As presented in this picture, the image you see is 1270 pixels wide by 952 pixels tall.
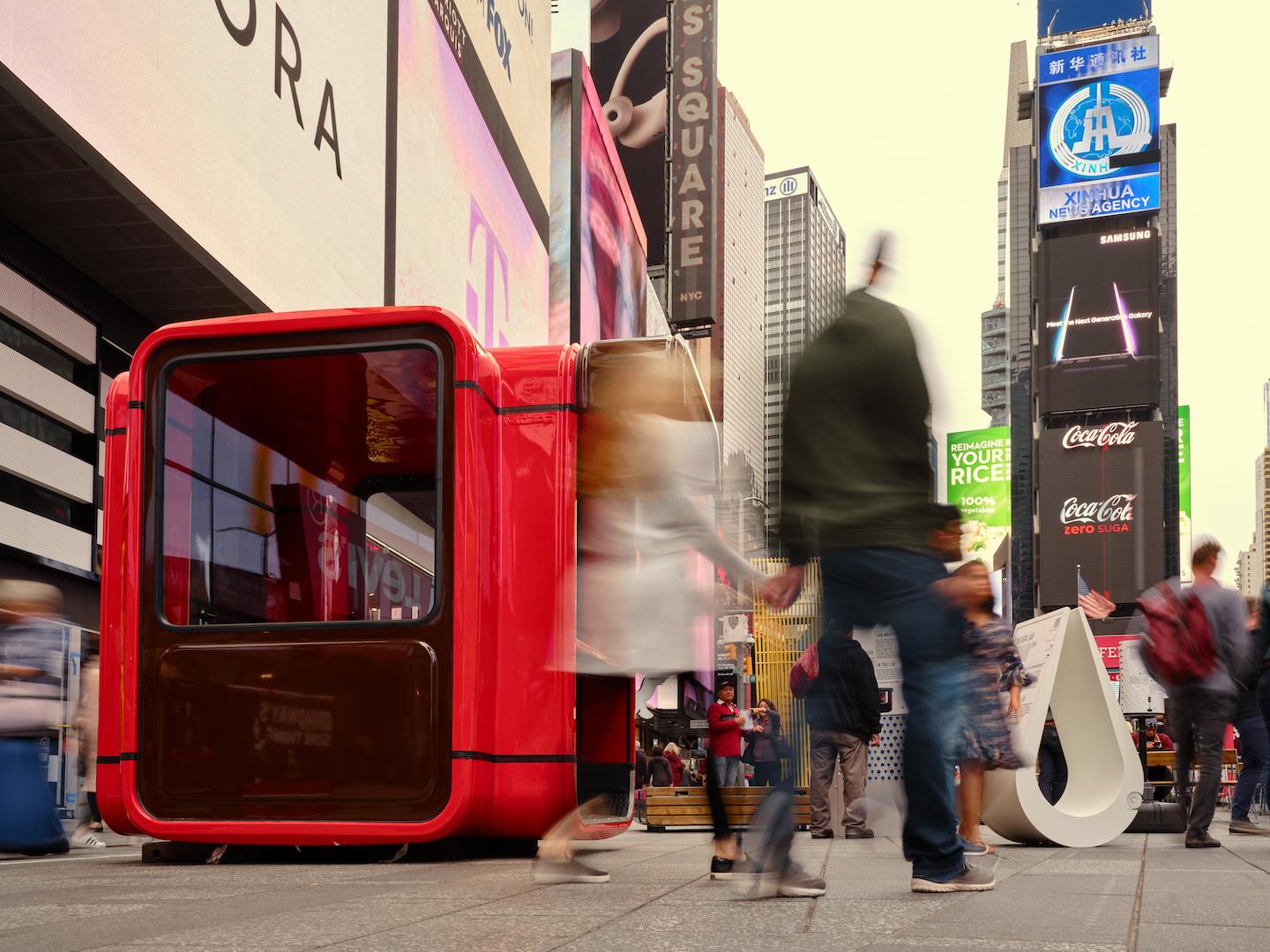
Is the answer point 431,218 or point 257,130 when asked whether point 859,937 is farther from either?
point 431,218

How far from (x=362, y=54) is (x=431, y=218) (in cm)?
367

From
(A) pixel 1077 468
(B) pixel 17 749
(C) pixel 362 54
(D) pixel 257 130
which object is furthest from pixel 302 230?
(A) pixel 1077 468

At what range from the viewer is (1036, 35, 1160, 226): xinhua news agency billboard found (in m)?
88.8

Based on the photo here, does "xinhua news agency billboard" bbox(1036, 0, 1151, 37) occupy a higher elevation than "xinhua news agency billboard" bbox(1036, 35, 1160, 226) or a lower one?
higher

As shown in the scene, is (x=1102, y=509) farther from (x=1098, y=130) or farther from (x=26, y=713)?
(x=26, y=713)

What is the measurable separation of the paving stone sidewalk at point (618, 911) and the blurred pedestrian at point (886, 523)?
0.29 m

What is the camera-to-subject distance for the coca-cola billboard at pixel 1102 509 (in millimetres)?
90375

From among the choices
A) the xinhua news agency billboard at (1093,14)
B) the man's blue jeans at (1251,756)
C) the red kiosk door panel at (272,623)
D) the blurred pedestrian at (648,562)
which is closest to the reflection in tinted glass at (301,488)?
the red kiosk door panel at (272,623)

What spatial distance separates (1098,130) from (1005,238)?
78306 millimetres

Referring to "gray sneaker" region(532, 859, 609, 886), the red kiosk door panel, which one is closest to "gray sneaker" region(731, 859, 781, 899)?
"gray sneaker" region(532, 859, 609, 886)

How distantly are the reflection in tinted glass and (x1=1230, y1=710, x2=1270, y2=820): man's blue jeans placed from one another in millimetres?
4726

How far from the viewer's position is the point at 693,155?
53.9 m

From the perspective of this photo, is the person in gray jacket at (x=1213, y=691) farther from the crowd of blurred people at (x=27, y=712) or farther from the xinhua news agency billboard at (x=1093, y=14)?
the xinhua news agency billboard at (x=1093, y=14)

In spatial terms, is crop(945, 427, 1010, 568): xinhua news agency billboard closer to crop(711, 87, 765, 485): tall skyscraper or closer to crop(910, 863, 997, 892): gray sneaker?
crop(711, 87, 765, 485): tall skyscraper
